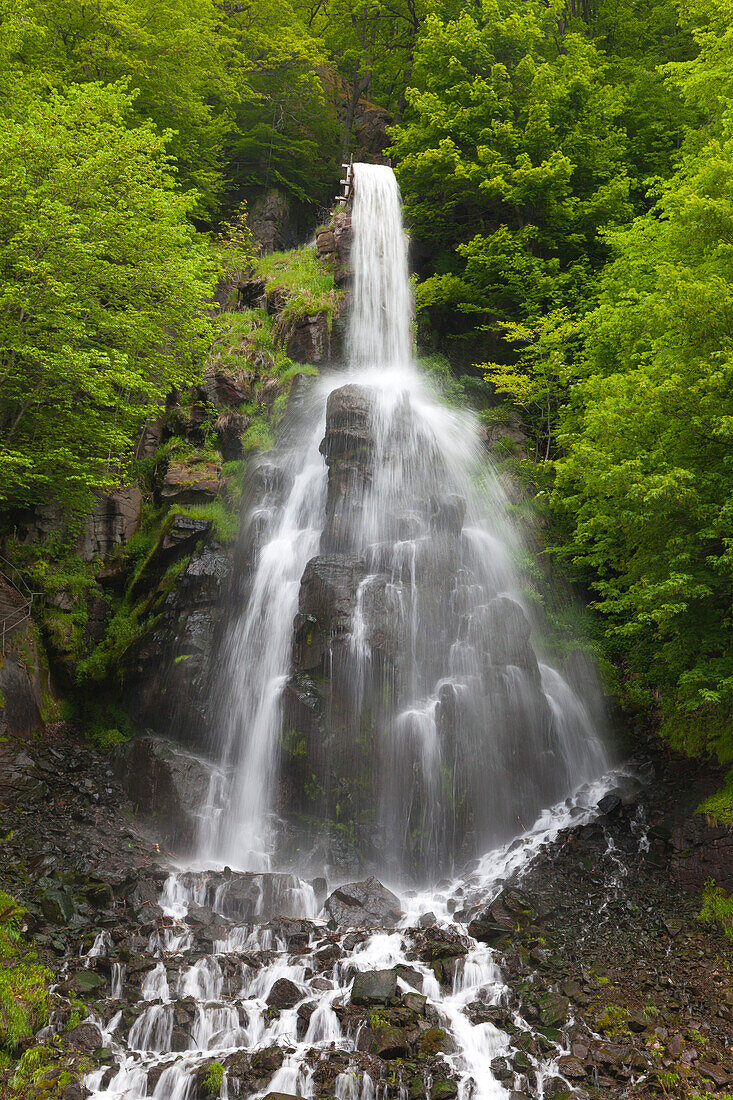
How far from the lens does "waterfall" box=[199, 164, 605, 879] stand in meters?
10.7

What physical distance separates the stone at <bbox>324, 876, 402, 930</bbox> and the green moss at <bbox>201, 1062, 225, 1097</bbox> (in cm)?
256

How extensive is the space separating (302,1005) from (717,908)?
528cm

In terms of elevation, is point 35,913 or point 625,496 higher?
point 625,496

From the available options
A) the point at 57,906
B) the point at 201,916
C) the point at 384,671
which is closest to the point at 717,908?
the point at 384,671

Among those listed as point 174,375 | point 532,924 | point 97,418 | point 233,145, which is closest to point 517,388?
point 174,375

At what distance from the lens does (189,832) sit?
35.0ft

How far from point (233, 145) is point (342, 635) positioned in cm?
2296

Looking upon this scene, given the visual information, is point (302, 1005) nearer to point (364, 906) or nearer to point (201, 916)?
point (364, 906)

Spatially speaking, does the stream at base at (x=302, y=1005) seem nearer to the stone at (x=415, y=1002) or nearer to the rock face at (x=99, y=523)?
the stone at (x=415, y=1002)

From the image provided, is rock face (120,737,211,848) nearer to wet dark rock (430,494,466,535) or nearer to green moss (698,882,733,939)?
wet dark rock (430,494,466,535)

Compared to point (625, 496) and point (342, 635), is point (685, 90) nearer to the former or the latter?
point (625, 496)

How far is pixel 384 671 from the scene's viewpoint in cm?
1144

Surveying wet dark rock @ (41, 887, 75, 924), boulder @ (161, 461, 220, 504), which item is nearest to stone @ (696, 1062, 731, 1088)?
wet dark rock @ (41, 887, 75, 924)

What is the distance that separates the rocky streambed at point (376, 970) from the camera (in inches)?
244
